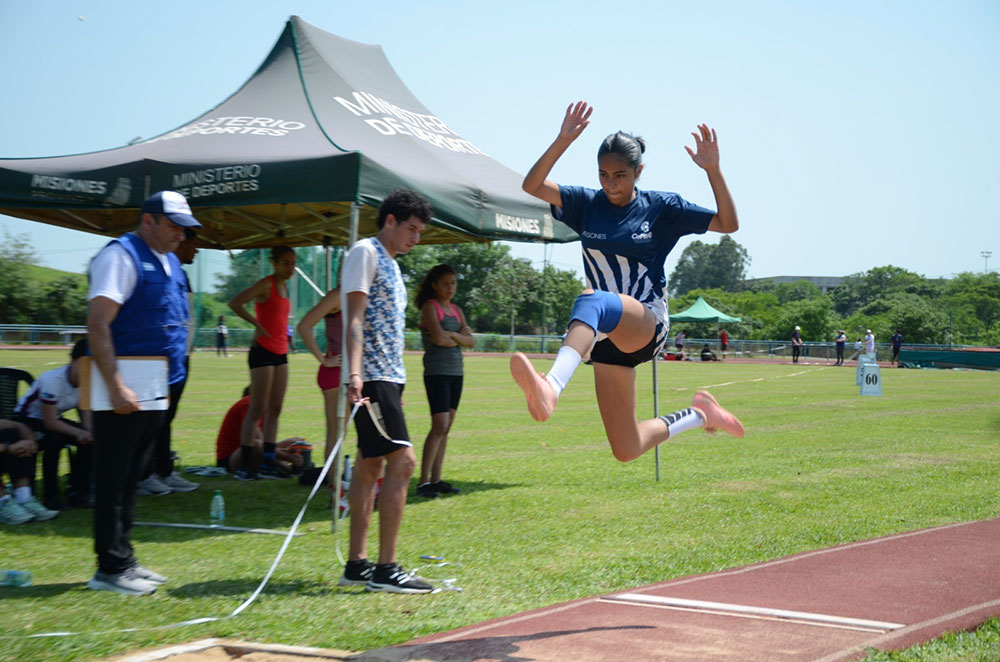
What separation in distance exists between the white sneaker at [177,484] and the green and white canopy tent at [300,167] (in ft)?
8.72

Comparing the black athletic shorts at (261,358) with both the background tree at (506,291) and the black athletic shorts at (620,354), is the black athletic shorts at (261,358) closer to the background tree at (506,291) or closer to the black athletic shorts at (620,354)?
the black athletic shorts at (620,354)

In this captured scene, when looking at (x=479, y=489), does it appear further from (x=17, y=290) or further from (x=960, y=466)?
(x=17, y=290)

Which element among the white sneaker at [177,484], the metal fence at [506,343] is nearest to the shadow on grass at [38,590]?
the white sneaker at [177,484]

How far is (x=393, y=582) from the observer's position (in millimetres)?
4848

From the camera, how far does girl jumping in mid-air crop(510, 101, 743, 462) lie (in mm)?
4785

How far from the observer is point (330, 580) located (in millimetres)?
5172

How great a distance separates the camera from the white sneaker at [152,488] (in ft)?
26.8

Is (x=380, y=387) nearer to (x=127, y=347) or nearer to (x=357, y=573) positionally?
(x=357, y=573)

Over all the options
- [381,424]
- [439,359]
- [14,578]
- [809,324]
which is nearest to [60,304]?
[439,359]

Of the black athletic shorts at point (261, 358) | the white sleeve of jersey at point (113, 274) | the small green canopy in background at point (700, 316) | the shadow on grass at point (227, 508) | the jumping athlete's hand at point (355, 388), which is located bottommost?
the shadow on grass at point (227, 508)

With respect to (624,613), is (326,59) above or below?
above

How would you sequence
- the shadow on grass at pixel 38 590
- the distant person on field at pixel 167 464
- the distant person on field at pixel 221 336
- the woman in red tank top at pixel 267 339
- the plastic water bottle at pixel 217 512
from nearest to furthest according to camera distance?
the shadow on grass at pixel 38 590, the plastic water bottle at pixel 217 512, the distant person on field at pixel 167 464, the woman in red tank top at pixel 267 339, the distant person on field at pixel 221 336

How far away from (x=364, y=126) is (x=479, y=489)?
3.68 meters

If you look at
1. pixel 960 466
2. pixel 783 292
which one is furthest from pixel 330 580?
pixel 783 292
